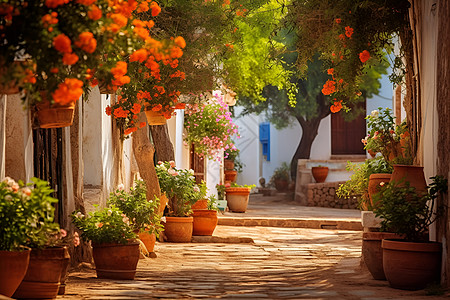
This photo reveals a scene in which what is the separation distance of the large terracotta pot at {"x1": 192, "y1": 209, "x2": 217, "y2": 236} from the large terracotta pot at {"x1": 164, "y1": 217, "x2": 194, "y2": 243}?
519 mm

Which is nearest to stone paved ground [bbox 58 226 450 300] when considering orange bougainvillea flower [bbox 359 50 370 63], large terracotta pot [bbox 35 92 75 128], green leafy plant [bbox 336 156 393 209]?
green leafy plant [bbox 336 156 393 209]

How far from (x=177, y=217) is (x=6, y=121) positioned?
17.0ft

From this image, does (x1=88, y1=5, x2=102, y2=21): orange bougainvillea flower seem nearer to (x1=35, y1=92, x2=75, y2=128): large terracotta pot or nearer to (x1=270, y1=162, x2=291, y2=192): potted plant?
(x1=35, y1=92, x2=75, y2=128): large terracotta pot

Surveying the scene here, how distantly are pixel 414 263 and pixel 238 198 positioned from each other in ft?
39.3

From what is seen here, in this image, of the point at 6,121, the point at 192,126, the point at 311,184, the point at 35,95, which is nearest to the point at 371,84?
the point at 311,184

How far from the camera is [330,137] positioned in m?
26.3

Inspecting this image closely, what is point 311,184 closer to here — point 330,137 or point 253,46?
point 330,137

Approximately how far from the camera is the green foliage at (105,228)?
639 cm

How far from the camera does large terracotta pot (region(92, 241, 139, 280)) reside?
251 inches

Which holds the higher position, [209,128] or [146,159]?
[209,128]

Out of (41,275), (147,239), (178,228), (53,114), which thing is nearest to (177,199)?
(178,228)

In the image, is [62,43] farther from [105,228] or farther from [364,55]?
[364,55]

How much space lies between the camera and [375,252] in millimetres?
6449

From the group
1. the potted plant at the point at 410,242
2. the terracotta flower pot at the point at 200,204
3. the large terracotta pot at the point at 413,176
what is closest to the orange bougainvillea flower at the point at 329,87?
the large terracotta pot at the point at 413,176
